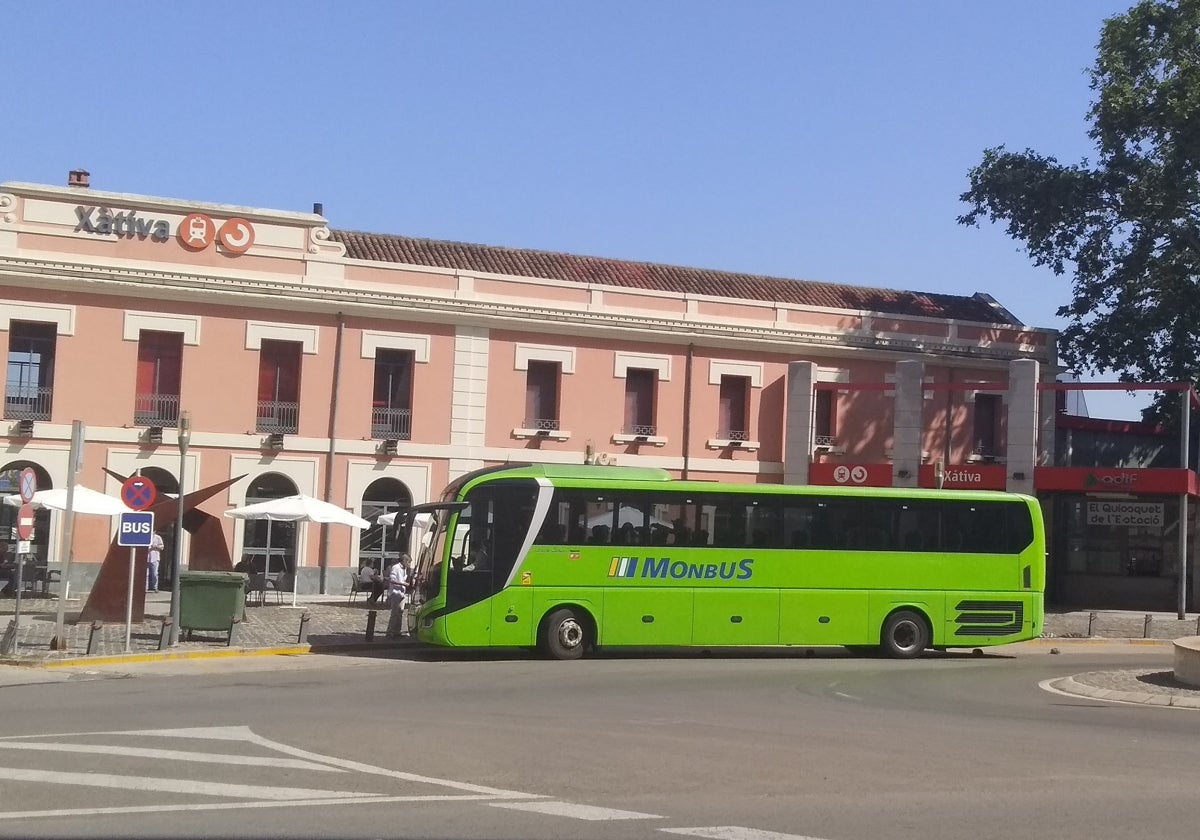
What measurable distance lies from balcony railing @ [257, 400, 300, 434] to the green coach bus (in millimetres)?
12350

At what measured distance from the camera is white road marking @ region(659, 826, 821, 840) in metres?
8.38

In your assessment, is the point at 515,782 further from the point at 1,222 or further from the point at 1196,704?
the point at 1,222

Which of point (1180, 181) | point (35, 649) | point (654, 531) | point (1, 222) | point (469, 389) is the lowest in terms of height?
point (35, 649)

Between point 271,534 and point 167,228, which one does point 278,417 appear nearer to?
point 271,534

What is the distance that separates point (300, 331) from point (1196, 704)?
2335 centimetres

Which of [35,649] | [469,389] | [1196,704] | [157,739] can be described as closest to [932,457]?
[469,389]

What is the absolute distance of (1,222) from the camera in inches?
1268

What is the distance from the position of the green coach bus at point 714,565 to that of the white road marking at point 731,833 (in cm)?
1392

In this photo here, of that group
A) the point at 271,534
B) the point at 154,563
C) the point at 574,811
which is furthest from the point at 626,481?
→ the point at 271,534

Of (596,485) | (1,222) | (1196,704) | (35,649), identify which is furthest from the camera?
(1,222)

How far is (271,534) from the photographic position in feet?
114

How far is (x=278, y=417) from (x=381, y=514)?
3504 millimetres

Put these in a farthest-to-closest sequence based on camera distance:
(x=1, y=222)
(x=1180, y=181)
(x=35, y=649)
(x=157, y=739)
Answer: (x=1180, y=181) → (x=1, y=222) → (x=35, y=649) → (x=157, y=739)

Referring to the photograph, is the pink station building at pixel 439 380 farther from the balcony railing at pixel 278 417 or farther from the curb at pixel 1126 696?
the curb at pixel 1126 696
